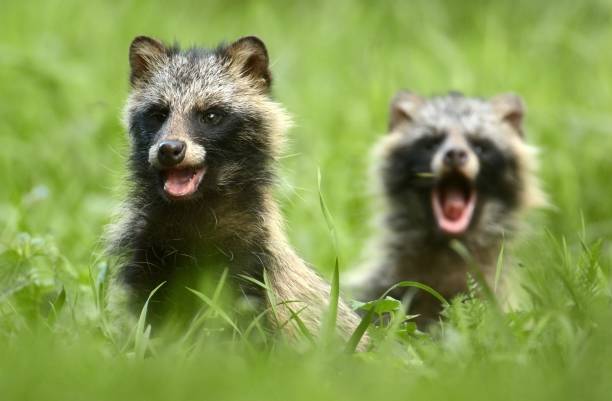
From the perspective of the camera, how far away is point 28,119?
9789 mm

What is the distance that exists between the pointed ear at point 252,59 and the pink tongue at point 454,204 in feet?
8.21

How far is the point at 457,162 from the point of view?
782cm

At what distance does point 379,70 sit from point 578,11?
2577 millimetres

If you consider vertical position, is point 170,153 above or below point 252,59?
below

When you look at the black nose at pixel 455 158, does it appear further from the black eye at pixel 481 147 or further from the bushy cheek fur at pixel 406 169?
the black eye at pixel 481 147

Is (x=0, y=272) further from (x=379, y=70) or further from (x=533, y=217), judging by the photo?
(x=379, y=70)

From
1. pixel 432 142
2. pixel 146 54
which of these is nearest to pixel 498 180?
pixel 432 142

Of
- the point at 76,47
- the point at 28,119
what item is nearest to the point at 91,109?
the point at 28,119

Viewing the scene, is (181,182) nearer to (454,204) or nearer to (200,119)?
(200,119)

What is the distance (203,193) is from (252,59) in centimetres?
97

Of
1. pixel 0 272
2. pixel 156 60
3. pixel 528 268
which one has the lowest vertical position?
pixel 0 272

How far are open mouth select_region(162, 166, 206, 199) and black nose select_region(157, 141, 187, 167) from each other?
0.51 ft

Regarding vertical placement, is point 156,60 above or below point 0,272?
above

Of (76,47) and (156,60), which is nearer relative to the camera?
(156,60)
